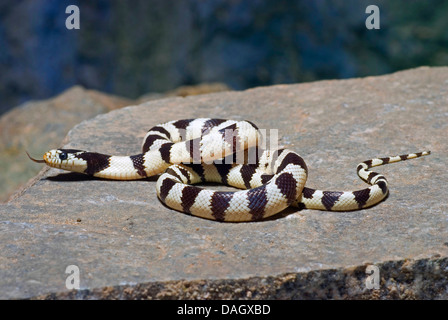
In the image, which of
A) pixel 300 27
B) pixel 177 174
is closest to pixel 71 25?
pixel 300 27

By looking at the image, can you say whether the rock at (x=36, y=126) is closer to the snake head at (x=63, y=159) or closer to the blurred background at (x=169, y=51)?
the blurred background at (x=169, y=51)

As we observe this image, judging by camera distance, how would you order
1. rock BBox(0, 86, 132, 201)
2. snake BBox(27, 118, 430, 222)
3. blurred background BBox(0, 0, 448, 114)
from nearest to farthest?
1. snake BBox(27, 118, 430, 222)
2. blurred background BBox(0, 0, 448, 114)
3. rock BBox(0, 86, 132, 201)

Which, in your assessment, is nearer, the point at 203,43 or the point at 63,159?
the point at 63,159

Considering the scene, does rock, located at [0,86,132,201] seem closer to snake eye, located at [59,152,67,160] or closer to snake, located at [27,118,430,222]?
snake eye, located at [59,152,67,160]

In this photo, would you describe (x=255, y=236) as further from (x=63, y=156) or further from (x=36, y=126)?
(x=36, y=126)

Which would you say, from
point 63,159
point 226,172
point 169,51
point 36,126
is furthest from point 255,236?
point 169,51

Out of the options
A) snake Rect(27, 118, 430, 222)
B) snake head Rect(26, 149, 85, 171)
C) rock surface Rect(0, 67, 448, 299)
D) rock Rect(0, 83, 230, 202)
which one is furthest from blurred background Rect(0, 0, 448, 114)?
snake head Rect(26, 149, 85, 171)

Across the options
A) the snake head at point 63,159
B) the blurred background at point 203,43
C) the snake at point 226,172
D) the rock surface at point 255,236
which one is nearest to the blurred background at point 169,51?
the blurred background at point 203,43

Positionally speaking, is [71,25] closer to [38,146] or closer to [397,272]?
[38,146]
